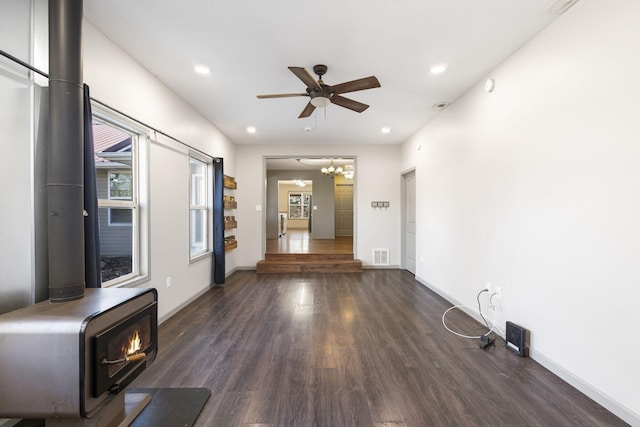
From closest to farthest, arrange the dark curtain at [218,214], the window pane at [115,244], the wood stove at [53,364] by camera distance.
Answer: the wood stove at [53,364] < the window pane at [115,244] < the dark curtain at [218,214]

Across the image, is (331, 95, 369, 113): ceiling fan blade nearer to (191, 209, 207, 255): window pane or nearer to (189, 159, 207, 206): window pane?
(189, 159, 207, 206): window pane

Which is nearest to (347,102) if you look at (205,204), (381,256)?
(205,204)

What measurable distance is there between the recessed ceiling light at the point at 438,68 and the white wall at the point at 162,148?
3055mm

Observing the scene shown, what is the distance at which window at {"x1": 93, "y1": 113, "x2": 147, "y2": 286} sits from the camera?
2.49 meters

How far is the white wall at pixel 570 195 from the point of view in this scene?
5.39 ft

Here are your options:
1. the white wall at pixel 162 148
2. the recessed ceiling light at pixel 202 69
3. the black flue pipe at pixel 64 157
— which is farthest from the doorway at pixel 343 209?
the black flue pipe at pixel 64 157

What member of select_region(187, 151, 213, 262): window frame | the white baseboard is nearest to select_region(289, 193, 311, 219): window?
select_region(187, 151, 213, 262): window frame

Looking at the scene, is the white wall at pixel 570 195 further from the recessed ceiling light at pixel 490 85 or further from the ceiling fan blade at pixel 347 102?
the ceiling fan blade at pixel 347 102

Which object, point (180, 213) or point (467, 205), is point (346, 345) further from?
point (180, 213)

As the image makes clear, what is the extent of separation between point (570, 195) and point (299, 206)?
1274 centimetres

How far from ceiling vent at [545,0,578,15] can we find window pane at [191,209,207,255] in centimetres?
457

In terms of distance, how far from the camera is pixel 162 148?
3137mm

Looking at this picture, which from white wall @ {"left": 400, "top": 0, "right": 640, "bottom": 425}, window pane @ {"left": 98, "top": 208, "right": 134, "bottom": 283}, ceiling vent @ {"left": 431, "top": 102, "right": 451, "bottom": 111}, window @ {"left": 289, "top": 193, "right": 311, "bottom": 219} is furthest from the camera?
window @ {"left": 289, "top": 193, "right": 311, "bottom": 219}

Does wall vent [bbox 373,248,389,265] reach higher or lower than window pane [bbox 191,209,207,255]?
lower
